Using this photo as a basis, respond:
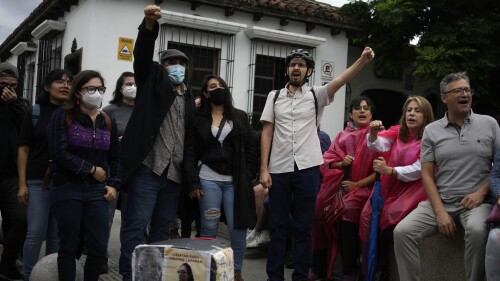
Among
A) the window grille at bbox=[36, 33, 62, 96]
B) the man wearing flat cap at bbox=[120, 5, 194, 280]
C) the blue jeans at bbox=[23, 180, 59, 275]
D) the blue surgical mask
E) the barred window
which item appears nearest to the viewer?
the man wearing flat cap at bbox=[120, 5, 194, 280]

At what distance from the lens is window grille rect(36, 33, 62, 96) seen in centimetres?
1194

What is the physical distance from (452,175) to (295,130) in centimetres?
142

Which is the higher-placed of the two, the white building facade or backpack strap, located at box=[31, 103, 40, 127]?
the white building facade

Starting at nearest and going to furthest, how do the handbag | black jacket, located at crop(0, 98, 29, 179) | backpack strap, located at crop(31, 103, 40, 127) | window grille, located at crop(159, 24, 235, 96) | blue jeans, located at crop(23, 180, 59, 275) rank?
the handbag
blue jeans, located at crop(23, 180, 59, 275)
backpack strap, located at crop(31, 103, 40, 127)
black jacket, located at crop(0, 98, 29, 179)
window grille, located at crop(159, 24, 235, 96)

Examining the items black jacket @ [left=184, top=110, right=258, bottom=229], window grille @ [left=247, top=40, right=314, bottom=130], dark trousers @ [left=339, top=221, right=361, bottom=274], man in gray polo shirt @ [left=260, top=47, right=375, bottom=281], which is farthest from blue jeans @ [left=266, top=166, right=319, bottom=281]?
window grille @ [left=247, top=40, right=314, bottom=130]

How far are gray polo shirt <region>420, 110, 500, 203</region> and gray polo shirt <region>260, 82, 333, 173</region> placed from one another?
3.29ft

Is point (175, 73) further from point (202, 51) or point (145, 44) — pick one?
point (202, 51)

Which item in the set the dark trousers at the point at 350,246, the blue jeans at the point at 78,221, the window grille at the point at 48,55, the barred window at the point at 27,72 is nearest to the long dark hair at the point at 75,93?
the blue jeans at the point at 78,221

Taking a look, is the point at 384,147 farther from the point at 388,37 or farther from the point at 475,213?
the point at 388,37

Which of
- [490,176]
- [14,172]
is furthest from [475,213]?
[14,172]

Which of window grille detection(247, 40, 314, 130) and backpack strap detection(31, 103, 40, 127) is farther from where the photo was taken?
window grille detection(247, 40, 314, 130)

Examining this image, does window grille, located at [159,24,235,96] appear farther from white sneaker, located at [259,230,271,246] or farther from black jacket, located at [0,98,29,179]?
black jacket, located at [0,98,29,179]

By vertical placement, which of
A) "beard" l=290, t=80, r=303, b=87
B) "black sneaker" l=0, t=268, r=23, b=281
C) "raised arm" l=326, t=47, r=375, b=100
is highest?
"raised arm" l=326, t=47, r=375, b=100

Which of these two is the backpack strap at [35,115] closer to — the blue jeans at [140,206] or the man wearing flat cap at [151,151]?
the man wearing flat cap at [151,151]
